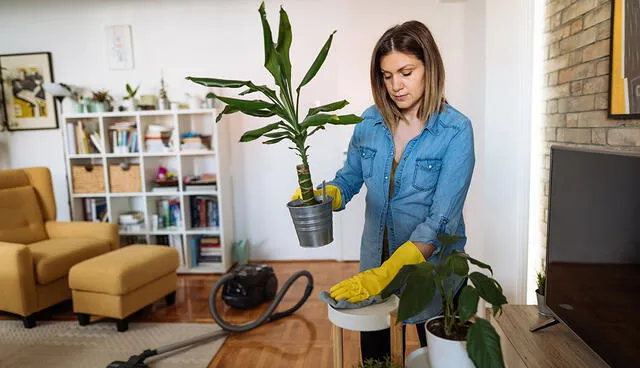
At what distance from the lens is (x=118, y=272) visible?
8.77 ft

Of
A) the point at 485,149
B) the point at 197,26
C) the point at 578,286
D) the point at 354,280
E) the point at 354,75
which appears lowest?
the point at 578,286

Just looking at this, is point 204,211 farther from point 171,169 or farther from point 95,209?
point 95,209

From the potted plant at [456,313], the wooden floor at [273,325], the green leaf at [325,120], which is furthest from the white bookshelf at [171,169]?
the potted plant at [456,313]

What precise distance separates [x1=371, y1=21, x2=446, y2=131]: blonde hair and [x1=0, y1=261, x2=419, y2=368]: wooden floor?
1.51m

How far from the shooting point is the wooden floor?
2.40 meters

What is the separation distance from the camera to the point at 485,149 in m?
2.67

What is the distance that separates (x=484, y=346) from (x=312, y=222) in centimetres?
50

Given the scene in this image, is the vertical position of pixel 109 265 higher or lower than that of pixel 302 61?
lower

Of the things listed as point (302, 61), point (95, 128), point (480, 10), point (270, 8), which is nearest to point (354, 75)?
point (302, 61)

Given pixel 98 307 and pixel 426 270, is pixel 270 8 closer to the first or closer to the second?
pixel 98 307

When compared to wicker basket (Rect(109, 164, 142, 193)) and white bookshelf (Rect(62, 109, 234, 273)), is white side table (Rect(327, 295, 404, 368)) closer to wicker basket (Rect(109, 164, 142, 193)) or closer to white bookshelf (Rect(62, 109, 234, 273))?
white bookshelf (Rect(62, 109, 234, 273))

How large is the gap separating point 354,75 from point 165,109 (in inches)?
65.4

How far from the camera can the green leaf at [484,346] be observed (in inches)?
27.8

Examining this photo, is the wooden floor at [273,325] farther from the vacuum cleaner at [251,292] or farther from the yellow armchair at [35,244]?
the yellow armchair at [35,244]
